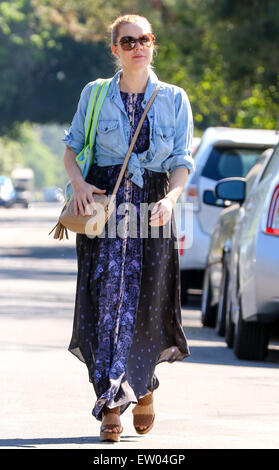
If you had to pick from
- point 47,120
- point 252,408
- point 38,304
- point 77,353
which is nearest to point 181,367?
point 252,408

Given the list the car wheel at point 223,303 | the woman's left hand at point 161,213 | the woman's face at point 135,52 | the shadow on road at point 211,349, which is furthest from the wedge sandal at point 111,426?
the car wheel at point 223,303

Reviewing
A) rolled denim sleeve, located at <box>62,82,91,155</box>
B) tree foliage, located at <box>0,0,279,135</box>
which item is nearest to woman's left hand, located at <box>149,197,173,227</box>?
rolled denim sleeve, located at <box>62,82,91,155</box>

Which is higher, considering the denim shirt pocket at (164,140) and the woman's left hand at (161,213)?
the denim shirt pocket at (164,140)

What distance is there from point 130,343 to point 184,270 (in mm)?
9081

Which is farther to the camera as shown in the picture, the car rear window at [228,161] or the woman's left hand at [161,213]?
the car rear window at [228,161]

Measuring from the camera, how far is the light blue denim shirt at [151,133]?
6.76 metres

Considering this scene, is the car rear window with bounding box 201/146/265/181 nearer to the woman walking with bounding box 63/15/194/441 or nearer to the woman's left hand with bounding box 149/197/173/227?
the woman walking with bounding box 63/15/194/441

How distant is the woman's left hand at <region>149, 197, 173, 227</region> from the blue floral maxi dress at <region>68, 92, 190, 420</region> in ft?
0.76

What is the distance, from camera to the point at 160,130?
677 cm

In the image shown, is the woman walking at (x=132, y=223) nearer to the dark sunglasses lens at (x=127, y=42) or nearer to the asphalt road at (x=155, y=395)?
the dark sunglasses lens at (x=127, y=42)

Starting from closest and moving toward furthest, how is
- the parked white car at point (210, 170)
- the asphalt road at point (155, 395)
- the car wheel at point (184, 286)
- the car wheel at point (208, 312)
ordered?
the asphalt road at point (155, 395)
the car wheel at point (208, 312)
the parked white car at point (210, 170)
the car wheel at point (184, 286)

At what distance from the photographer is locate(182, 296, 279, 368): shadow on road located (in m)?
10.2

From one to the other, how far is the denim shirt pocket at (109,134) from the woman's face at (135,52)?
0.27m

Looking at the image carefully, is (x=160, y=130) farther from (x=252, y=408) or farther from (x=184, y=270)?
(x=184, y=270)
